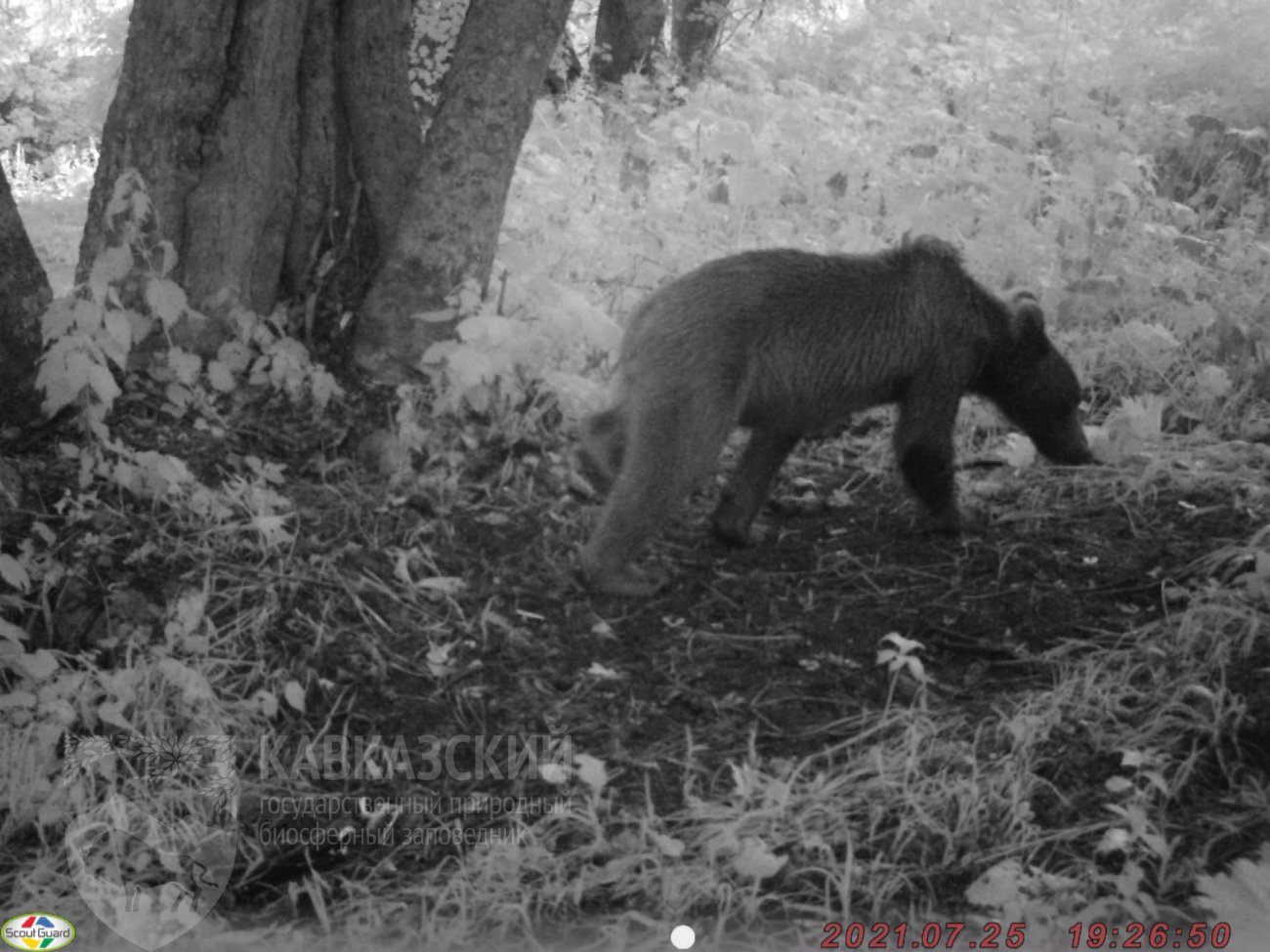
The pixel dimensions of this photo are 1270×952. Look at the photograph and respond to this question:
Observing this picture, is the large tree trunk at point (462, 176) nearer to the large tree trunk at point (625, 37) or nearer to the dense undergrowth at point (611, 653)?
the dense undergrowth at point (611, 653)

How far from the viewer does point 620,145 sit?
29.7 feet

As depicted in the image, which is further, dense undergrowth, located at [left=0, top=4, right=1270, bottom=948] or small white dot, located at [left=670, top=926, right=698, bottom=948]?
dense undergrowth, located at [left=0, top=4, right=1270, bottom=948]

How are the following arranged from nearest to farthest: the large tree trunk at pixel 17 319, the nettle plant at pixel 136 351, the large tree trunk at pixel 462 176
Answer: the nettle plant at pixel 136 351
the large tree trunk at pixel 17 319
the large tree trunk at pixel 462 176

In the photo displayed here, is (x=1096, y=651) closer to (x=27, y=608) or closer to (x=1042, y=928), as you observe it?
(x=1042, y=928)

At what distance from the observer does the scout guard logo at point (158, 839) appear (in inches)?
127

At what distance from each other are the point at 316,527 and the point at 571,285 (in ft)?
7.54

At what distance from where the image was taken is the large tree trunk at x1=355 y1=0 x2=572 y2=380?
17.2 ft

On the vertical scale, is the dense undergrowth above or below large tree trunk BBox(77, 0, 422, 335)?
below

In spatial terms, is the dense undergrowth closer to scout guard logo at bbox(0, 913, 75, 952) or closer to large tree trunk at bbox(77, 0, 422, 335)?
scout guard logo at bbox(0, 913, 75, 952)

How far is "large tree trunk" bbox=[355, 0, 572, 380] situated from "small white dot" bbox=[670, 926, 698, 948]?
9.54 feet
